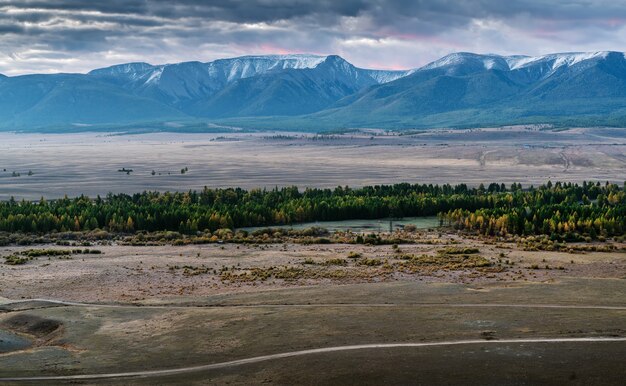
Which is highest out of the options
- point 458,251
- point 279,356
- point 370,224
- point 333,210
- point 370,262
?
point 333,210

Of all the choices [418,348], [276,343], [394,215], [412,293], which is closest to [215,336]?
[276,343]

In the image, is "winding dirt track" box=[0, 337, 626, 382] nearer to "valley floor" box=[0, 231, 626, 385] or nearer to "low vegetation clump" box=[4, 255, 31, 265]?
"valley floor" box=[0, 231, 626, 385]

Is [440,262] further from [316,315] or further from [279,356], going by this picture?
[279,356]

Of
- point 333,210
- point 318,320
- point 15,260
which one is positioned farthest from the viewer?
point 333,210

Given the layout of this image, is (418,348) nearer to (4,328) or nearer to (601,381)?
(601,381)

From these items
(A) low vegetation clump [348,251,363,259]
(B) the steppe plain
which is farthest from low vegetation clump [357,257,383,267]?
(A) low vegetation clump [348,251,363,259]

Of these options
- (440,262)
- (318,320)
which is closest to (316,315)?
(318,320)

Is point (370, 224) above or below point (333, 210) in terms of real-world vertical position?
below

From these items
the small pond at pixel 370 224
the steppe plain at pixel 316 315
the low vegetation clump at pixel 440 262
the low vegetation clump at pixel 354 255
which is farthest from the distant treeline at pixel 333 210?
the low vegetation clump at pixel 354 255

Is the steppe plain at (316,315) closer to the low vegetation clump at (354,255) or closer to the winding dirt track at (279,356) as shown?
the winding dirt track at (279,356)
